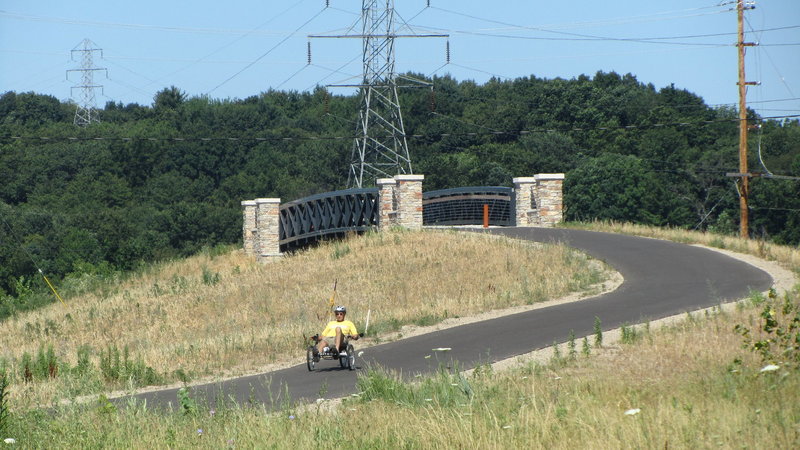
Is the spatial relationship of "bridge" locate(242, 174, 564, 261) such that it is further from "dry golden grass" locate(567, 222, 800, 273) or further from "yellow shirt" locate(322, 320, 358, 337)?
"yellow shirt" locate(322, 320, 358, 337)

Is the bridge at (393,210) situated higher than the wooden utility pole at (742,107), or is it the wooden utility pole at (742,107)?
the wooden utility pole at (742,107)

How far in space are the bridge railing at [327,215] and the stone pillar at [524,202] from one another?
20.3ft

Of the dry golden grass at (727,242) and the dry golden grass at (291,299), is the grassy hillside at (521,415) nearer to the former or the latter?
the dry golden grass at (291,299)

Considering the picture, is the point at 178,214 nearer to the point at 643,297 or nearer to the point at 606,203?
the point at 606,203

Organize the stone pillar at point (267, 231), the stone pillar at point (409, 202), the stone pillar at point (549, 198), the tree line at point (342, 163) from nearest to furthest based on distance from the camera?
the stone pillar at point (549, 198) → the stone pillar at point (409, 202) → the stone pillar at point (267, 231) → the tree line at point (342, 163)

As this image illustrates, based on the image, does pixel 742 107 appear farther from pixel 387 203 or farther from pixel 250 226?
pixel 250 226

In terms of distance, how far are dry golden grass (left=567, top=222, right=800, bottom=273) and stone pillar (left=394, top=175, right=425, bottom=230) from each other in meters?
5.53

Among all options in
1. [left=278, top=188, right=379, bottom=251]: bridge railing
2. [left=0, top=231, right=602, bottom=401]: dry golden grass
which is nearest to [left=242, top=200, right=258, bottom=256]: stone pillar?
[left=278, top=188, right=379, bottom=251]: bridge railing

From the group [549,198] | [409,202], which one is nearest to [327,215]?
[409,202]

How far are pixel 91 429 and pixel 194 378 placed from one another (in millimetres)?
5905

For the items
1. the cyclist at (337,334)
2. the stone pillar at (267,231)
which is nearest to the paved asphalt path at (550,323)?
the cyclist at (337,334)

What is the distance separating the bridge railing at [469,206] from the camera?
39.8 metres

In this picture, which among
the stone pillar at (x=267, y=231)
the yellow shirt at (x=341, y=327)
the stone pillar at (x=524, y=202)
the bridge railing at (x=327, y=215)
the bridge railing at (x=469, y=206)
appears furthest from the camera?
the stone pillar at (x=267, y=231)

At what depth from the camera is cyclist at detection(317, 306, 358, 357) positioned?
15641 mm
